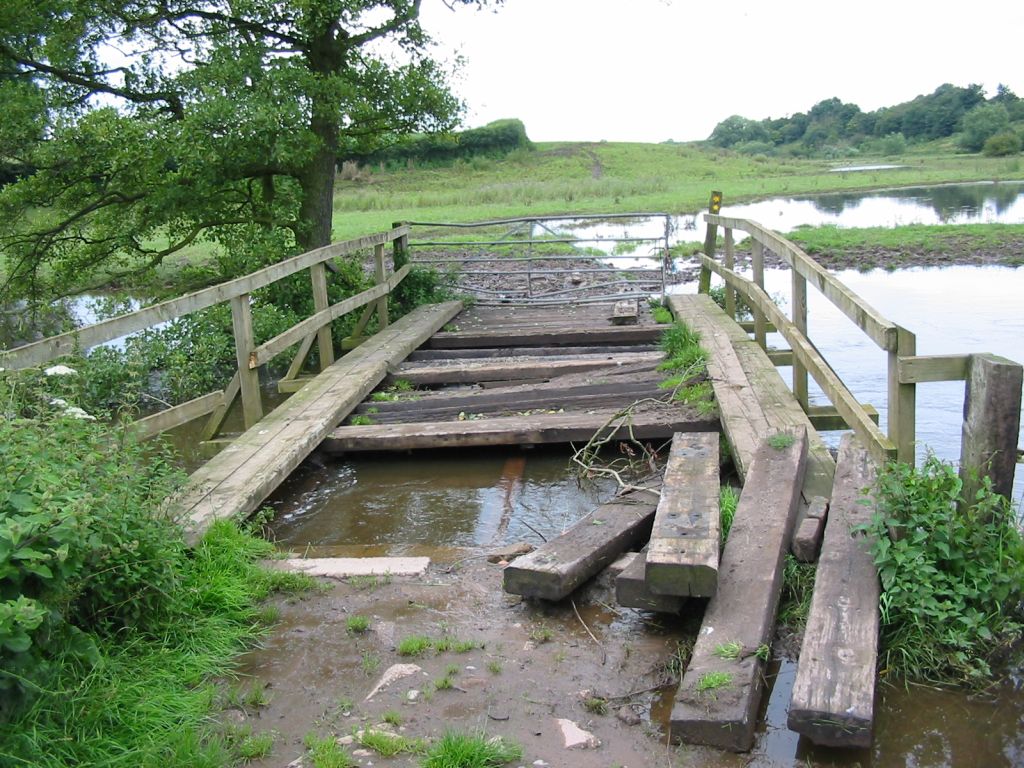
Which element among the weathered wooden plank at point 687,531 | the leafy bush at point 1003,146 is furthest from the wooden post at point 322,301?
the leafy bush at point 1003,146

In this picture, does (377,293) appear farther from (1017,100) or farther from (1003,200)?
(1017,100)

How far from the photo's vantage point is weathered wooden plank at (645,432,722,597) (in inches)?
142

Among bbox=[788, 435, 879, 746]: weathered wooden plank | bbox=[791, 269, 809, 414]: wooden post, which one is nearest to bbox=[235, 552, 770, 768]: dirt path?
bbox=[788, 435, 879, 746]: weathered wooden plank

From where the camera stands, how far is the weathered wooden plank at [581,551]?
13.2 ft

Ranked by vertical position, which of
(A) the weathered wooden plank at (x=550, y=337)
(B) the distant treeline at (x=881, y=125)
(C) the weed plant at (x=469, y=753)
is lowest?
(C) the weed plant at (x=469, y=753)

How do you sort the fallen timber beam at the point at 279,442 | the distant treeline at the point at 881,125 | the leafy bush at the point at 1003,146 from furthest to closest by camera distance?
the distant treeline at the point at 881,125 → the leafy bush at the point at 1003,146 → the fallen timber beam at the point at 279,442

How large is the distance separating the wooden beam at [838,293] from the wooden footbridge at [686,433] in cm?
2

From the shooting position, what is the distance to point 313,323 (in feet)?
26.5

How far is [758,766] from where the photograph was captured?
2.98 meters

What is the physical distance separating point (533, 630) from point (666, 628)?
0.54m

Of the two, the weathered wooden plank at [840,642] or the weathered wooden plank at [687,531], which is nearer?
the weathered wooden plank at [840,642]

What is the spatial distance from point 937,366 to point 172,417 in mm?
4001

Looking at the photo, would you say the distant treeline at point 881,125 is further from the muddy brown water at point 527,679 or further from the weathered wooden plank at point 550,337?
the muddy brown water at point 527,679

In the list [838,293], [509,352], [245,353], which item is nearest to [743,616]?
[838,293]
